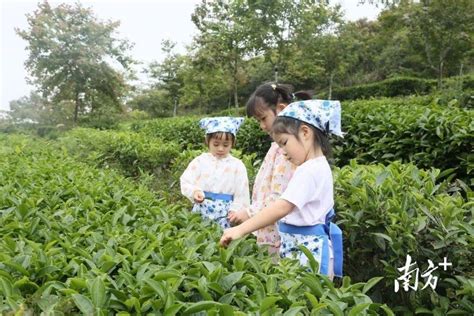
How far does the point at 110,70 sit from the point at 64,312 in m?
22.4

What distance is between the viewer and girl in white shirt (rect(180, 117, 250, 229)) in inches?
121

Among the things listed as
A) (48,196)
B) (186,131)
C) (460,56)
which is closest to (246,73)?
(460,56)

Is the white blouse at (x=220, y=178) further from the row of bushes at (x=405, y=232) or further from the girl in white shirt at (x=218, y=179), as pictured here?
the row of bushes at (x=405, y=232)

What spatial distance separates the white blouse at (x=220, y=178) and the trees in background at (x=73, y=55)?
19493 millimetres

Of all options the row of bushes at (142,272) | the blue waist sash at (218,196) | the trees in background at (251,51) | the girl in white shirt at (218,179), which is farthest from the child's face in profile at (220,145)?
the trees in background at (251,51)

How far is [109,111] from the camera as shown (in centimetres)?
2361

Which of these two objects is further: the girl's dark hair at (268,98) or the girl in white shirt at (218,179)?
the girl in white shirt at (218,179)

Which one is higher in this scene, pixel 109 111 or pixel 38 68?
pixel 38 68

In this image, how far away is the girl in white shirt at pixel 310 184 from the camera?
6.43 feet

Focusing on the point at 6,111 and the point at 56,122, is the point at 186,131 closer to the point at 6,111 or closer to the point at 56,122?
the point at 56,122

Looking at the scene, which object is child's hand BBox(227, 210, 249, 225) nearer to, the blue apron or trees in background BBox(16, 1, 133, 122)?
the blue apron

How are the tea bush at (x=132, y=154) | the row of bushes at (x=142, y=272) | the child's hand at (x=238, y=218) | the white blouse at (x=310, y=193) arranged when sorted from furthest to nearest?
the tea bush at (x=132, y=154), the child's hand at (x=238, y=218), the white blouse at (x=310, y=193), the row of bushes at (x=142, y=272)

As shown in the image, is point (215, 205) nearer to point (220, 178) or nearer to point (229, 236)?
point (220, 178)

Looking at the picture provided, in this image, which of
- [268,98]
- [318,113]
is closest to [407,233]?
[318,113]
